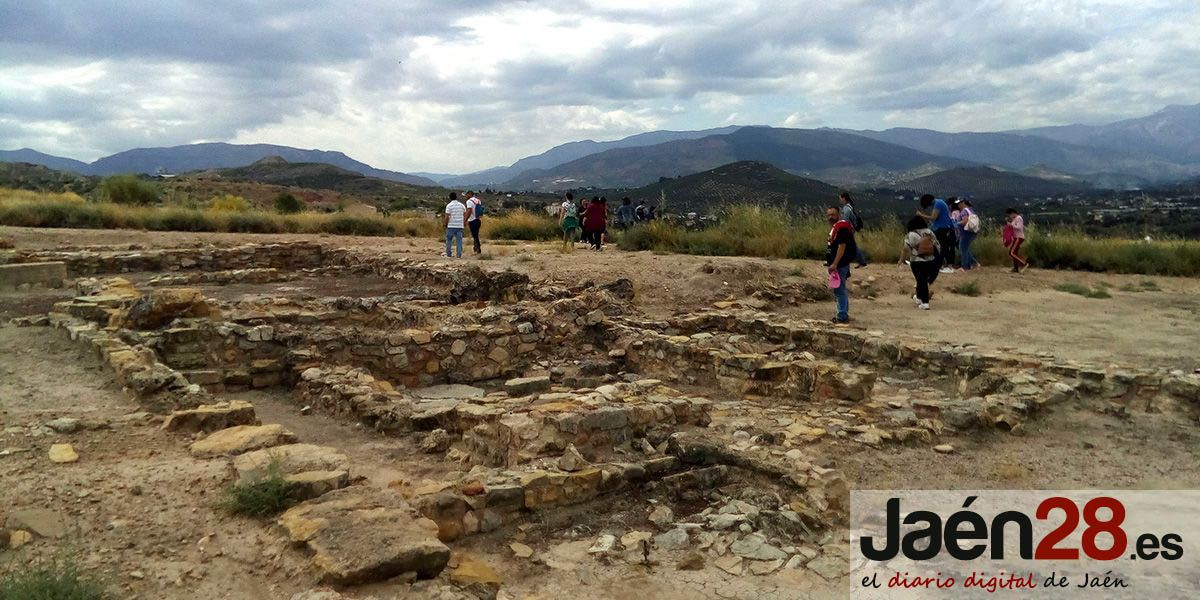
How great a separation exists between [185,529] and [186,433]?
5.99 feet

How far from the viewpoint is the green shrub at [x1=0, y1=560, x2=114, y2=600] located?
278cm

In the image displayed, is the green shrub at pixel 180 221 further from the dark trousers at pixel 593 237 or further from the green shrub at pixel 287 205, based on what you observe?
the dark trousers at pixel 593 237

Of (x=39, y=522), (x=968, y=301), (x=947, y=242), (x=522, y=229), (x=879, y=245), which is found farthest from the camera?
(x=522, y=229)

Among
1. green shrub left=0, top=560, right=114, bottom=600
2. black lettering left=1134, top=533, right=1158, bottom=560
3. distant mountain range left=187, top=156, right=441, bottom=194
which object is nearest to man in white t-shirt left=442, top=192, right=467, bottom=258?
green shrub left=0, top=560, right=114, bottom=600

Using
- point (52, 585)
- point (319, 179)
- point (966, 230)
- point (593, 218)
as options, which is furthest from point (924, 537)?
point (319, 179)

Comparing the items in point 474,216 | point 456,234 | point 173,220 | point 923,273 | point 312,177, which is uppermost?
point 312,177

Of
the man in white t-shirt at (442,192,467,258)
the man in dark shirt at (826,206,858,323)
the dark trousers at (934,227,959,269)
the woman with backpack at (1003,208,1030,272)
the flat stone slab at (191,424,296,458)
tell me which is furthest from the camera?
the man in white t-shirt at (442,192,467,258)

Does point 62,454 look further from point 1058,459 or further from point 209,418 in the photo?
point 1058,459

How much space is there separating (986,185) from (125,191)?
2482 inches

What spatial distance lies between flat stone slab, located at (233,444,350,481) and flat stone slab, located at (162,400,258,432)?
1.08 meters

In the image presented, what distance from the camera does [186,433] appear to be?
536 centimetres

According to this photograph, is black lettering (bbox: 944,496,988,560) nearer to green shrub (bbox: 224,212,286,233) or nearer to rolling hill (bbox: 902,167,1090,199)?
green shrub (bbox: 224,212,286,233)

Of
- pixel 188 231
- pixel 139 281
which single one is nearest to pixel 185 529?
pixel 139 281

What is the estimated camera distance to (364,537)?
11.6 ft
